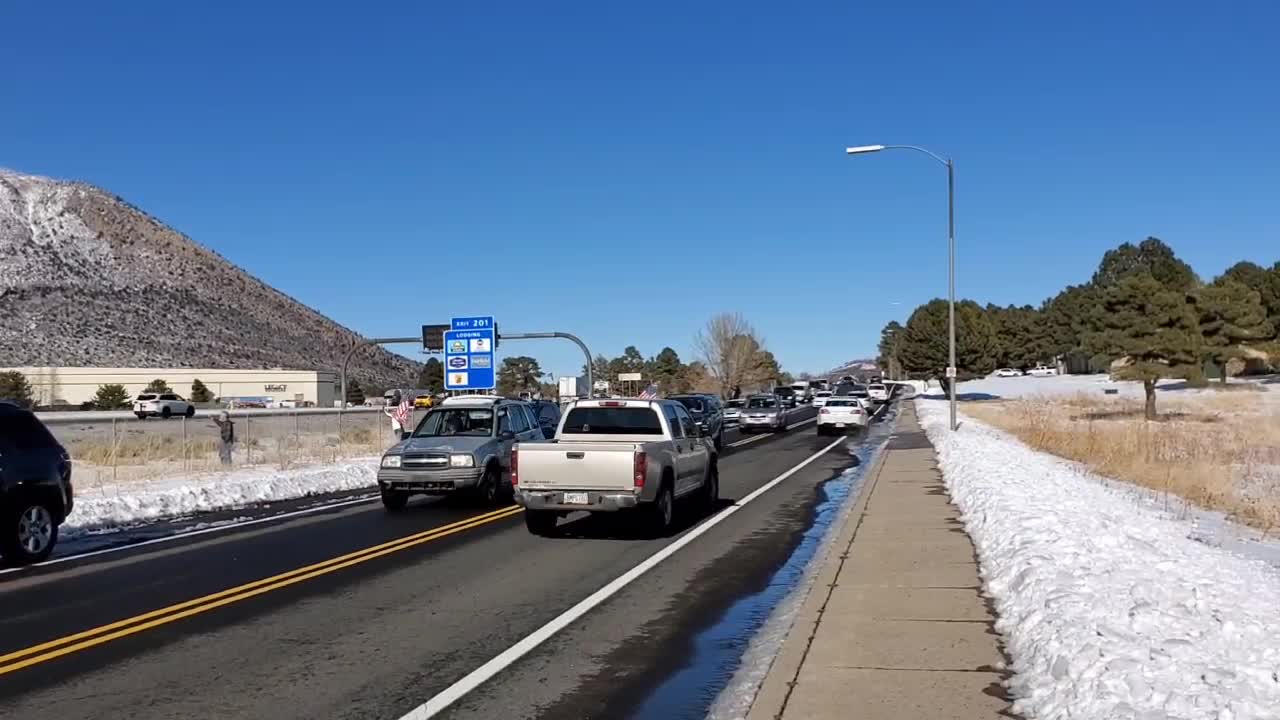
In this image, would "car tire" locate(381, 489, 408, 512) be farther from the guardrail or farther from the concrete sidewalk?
the guardrail

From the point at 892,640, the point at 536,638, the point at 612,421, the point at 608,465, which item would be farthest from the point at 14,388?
the point at 892,640

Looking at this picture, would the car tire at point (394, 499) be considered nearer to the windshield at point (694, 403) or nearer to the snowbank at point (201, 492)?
the snowbank at point (201, 492)

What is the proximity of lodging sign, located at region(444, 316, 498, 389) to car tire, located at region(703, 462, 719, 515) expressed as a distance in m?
20.4

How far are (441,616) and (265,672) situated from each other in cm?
210

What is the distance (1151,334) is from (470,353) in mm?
38112

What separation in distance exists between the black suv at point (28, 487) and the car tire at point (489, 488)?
21.7 ft

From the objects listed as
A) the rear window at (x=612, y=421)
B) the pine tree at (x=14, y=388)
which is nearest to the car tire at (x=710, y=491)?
the rear window at (x=612, y=421)

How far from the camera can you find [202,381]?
4203 inches

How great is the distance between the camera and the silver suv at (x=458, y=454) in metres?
18.1

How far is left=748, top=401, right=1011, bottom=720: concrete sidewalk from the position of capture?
256 inches

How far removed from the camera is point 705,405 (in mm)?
39625

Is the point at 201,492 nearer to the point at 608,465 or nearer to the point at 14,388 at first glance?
the point at 608,465

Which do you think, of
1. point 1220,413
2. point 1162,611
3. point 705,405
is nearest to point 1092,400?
point 1220,413

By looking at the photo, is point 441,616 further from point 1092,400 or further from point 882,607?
point 1092,400
